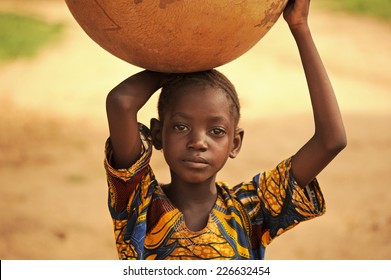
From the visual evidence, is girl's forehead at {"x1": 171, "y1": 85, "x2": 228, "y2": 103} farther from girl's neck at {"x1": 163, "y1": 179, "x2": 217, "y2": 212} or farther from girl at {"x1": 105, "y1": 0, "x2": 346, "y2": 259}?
girl's neck at {"x1": 163, "y1": 179, "x2": 217, "y2": 212}

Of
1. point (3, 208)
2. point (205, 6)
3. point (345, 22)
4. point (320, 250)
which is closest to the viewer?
point (205, 6)

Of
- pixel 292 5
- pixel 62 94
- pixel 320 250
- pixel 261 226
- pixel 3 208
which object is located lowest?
pixel 261 226

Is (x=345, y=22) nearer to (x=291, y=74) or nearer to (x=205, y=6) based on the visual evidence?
(x=291, y=74)

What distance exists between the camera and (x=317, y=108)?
2871mm

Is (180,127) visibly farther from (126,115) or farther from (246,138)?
(246,138)

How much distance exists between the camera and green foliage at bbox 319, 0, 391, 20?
1278 cm

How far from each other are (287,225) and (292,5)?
81cm

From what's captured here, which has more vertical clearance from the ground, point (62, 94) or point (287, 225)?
point (62, 94)

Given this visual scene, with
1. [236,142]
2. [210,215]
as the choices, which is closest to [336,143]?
[236,142]

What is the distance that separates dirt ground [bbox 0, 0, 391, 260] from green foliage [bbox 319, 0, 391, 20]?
1.22ft

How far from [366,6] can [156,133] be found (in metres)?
10.7

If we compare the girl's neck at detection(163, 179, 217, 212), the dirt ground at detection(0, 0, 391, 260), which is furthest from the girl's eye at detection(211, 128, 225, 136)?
the dirt ground at detection(0, 0, 391, 260)

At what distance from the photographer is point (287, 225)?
9.81 ft

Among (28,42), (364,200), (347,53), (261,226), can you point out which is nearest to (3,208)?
(364,200)
